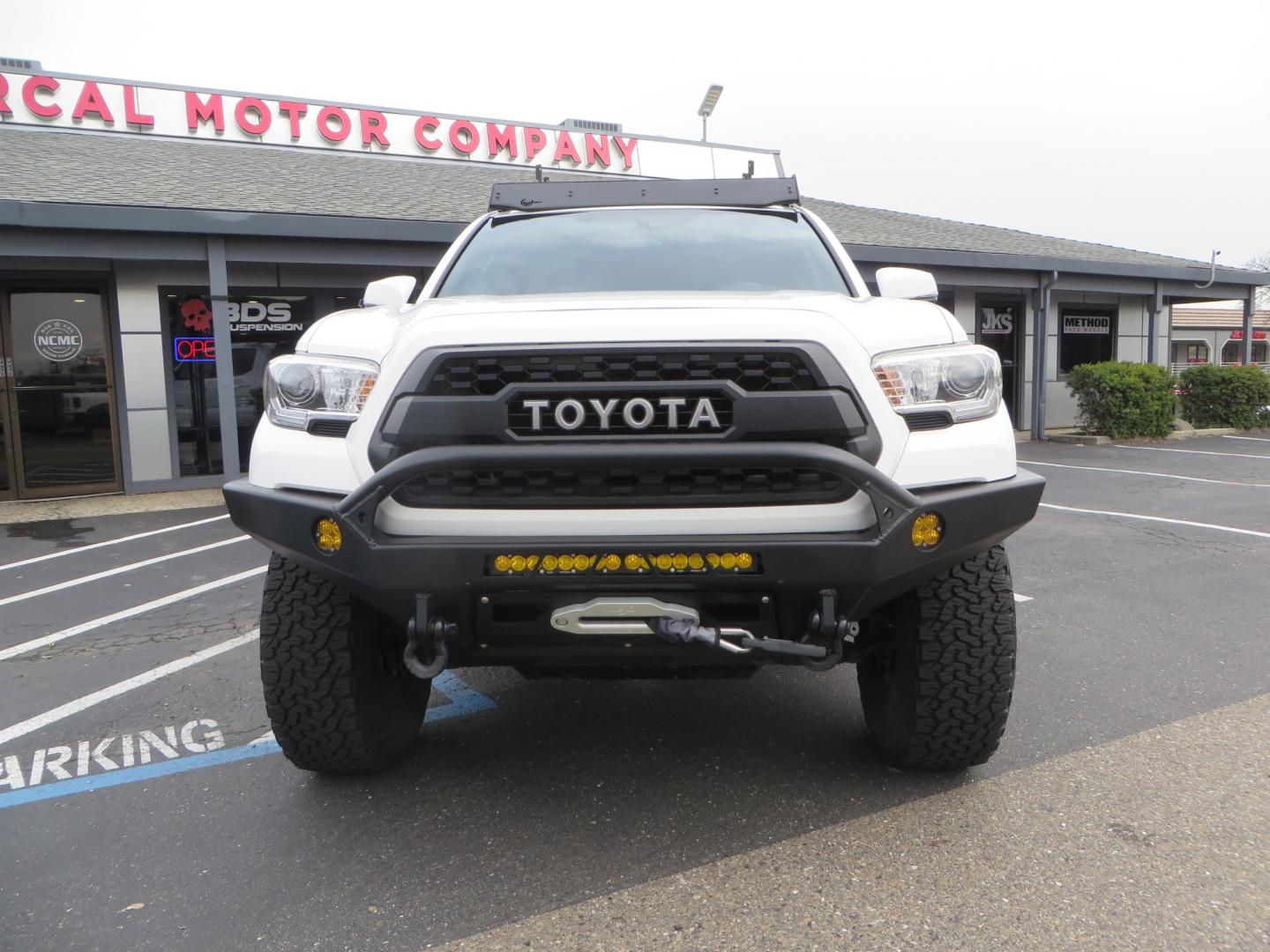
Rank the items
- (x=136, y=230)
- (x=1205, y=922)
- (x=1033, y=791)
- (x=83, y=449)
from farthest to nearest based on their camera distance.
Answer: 1. (x=83, y=449)
2. (x=136, y=230)
3. (x=1033, y=791)
4. (x=1205, y=922)

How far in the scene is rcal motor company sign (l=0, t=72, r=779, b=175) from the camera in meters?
14.1

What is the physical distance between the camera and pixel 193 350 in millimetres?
11539

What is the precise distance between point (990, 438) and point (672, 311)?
900mm

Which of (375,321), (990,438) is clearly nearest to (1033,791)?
(990,438)

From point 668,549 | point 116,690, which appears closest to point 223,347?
point 116,690

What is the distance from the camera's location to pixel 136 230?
31.5 ft

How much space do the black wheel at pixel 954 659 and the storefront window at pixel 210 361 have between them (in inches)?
405

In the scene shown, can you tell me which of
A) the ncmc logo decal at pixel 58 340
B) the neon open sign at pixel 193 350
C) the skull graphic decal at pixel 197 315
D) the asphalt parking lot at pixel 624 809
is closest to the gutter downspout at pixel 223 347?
the neon open sign at pixel 193 350

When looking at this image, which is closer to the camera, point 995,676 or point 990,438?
point 990,438

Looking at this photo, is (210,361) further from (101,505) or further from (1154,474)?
(1154,474)

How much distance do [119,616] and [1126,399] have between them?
14862mm

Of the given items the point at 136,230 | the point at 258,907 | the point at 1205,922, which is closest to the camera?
the point at 1205,922

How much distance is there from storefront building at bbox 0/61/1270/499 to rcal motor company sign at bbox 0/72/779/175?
0.11 ft

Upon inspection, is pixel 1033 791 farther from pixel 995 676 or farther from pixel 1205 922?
pixel 1205 922
